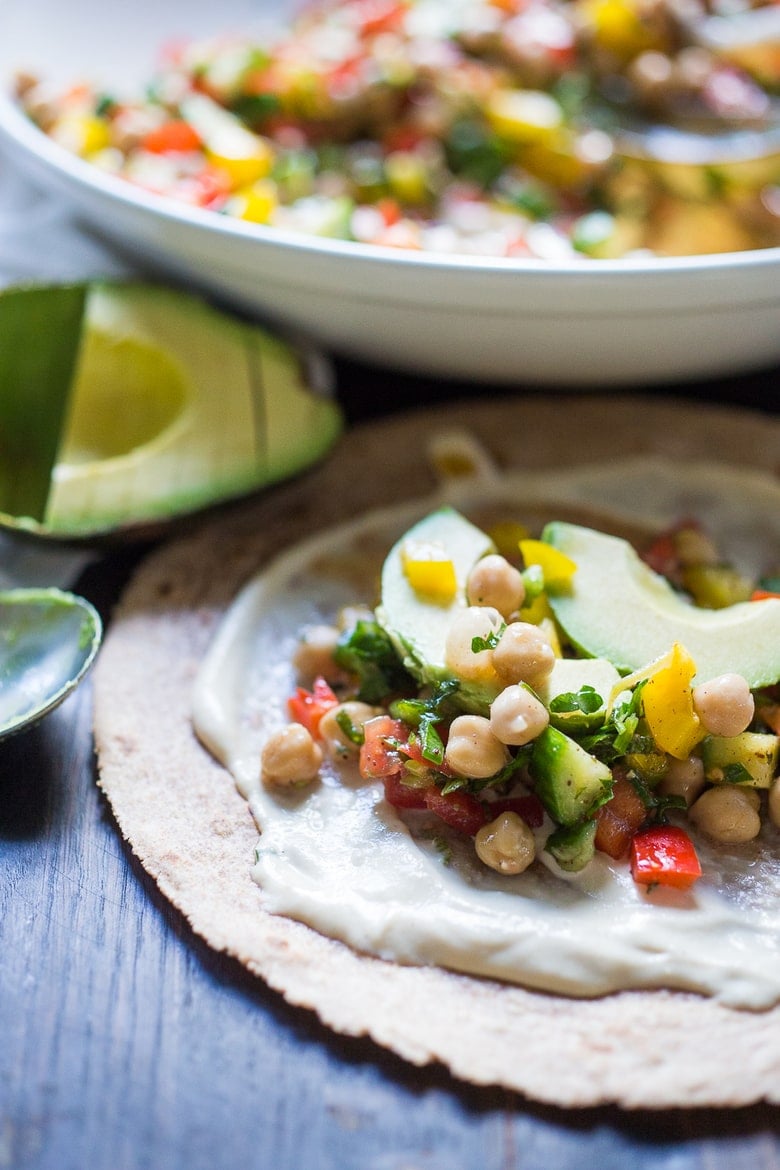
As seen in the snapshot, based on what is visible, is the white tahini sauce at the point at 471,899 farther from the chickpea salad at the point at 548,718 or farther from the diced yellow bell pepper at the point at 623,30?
the diced yellow bell pepper at the point at 623,30

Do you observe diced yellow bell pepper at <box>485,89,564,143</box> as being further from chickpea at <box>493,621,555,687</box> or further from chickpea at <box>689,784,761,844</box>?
chickpea at <box>689,784,761,844</box>

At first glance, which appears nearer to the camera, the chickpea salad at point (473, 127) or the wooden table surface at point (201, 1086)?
the wooden table surface at point (201, 1086)

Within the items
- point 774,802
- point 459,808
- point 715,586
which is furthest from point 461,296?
point 774,802

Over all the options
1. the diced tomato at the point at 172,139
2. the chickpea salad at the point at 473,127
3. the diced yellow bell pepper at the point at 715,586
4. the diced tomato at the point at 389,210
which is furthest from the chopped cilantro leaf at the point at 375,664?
the diced tomato at the point at 172,139

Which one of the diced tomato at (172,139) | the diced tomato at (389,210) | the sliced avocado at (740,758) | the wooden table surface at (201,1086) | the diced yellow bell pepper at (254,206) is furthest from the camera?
the diced tomato at (172,139)

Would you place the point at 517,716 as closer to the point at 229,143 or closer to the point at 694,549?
the point at 694,549

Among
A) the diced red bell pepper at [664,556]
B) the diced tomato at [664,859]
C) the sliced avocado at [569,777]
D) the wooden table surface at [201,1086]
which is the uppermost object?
the sliced avocado at [569,777]

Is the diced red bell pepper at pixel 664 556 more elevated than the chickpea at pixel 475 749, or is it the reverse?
the chickpea at pixel 475 749

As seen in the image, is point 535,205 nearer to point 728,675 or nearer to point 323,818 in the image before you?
point 728,675
